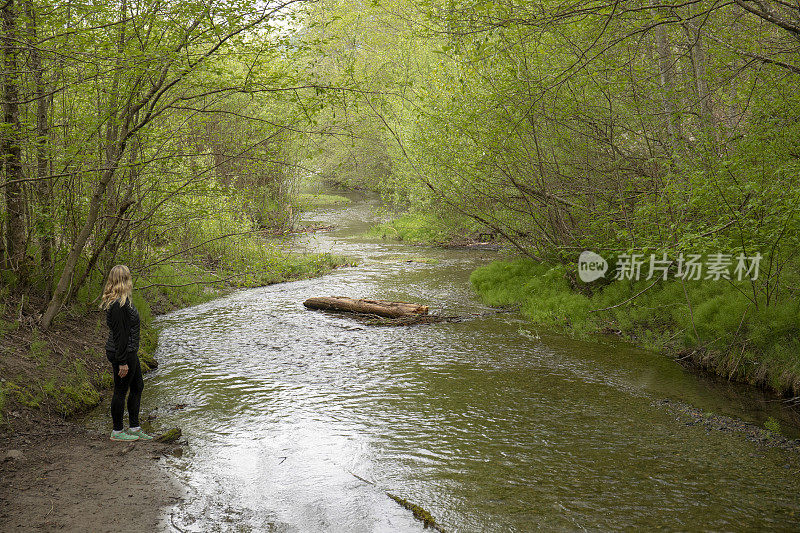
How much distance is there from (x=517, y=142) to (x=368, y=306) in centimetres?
578

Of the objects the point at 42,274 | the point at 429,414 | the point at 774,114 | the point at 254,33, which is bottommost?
the point at 429,414

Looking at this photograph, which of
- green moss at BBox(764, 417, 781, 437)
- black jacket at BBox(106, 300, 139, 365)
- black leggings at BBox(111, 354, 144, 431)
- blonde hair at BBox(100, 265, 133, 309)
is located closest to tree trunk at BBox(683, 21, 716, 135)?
green moss at BBox(764, 417, 781, 437)

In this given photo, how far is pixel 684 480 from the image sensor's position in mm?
6043

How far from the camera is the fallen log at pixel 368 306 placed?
45.5ft

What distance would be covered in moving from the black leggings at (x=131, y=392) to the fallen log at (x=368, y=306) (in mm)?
7493

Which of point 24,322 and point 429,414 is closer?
point 429,414

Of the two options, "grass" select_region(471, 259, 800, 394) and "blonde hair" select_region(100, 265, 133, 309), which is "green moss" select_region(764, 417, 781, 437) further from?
"blonde hair" select_region(100, 265, 133, 309)

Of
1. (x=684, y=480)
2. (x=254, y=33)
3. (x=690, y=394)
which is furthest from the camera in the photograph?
(x=254, y=33)

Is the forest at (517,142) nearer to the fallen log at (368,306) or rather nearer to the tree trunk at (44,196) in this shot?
the tree trunk at (44,196)

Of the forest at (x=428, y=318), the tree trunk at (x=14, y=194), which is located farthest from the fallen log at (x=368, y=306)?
the tree trunk at (x=14, y=194)

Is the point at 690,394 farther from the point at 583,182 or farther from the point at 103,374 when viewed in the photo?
the point at 103,374

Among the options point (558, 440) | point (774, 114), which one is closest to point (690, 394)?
point (558, 440)

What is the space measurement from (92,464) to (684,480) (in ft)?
21.5

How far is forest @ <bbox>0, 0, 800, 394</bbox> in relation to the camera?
7.93 meters
